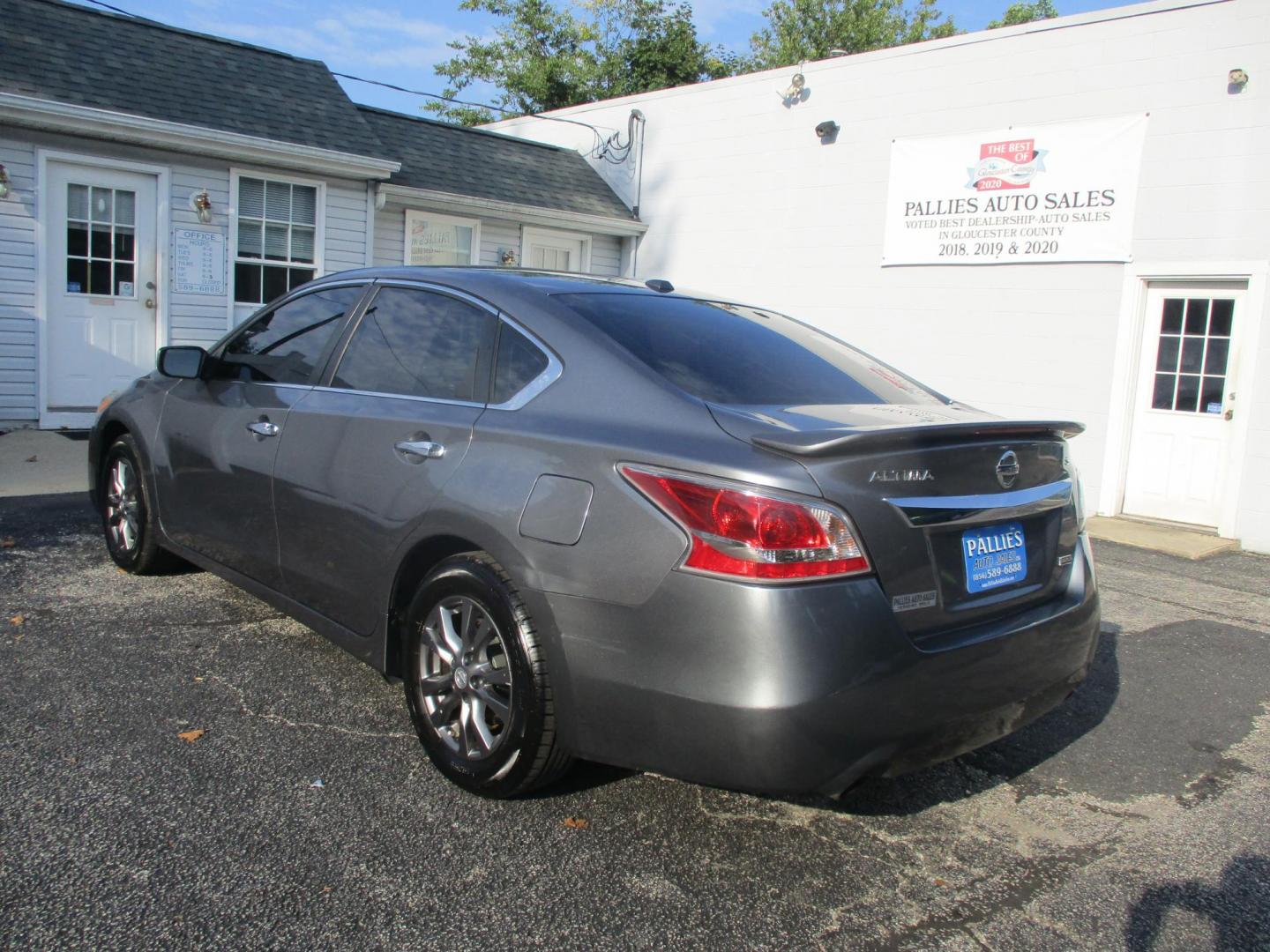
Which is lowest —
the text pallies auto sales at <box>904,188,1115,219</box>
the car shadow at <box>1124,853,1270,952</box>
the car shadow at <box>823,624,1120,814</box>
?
the car shadow at <box>1124,853,1270,952</box>

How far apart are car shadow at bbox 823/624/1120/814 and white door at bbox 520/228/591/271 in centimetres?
1083

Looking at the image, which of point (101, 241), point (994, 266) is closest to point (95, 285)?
point (101, 241)

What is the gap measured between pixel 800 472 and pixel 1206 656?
375cm

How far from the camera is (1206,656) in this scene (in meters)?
5.11

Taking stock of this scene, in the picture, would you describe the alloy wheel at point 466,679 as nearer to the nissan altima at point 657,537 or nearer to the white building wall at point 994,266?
the nissan altima at point 657,537

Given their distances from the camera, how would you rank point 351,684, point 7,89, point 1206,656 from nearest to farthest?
point 351,684 < point 1206,656 < point 7,89

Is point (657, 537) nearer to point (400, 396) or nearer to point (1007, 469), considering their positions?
point (1007, 469)

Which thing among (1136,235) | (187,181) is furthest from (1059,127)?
(187,181)

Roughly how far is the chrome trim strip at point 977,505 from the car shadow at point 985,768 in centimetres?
70

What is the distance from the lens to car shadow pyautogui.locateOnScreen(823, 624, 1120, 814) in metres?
3.16

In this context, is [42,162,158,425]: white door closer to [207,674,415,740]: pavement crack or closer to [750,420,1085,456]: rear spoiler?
[207,674,415,740]: pavement crack

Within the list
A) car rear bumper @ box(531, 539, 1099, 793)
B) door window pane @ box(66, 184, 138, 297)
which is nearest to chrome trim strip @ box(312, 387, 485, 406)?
car rear bumper @ box(531, 539, 1099, 793)

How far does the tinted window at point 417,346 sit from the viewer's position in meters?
3.33

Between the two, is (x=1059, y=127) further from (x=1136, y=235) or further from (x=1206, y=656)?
(x=1206, y=656)
